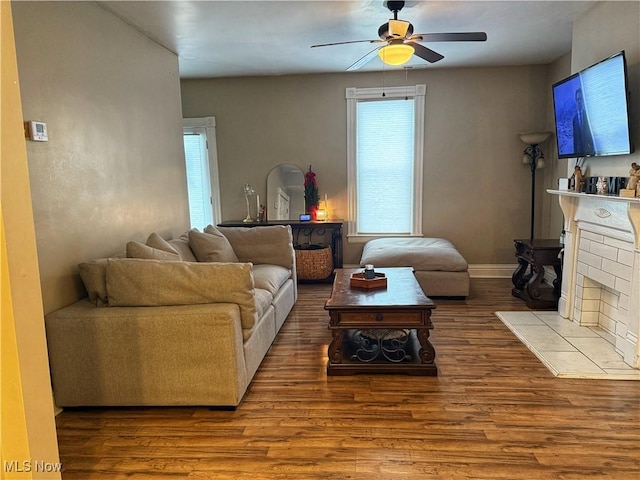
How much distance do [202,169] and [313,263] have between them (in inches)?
83.5

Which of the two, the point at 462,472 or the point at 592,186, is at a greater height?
the point at 592,186

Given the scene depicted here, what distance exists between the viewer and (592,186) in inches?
139

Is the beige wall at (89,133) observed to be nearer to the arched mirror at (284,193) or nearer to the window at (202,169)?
the window at (202,169)

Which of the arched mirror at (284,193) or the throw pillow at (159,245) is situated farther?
the arched mirror at (284,193)

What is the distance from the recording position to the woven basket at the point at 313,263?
5.32 meters

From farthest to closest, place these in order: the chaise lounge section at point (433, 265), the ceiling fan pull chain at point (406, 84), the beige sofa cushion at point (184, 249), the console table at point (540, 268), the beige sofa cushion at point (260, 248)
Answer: the ceiling fan pull chain at point (406, 84)
the chaise lounge section at point (433, 265)
the beige sofa cushion at point (260, 248)
the console table at point (540, 268)
the beige sofa cushion at point (184, 249)

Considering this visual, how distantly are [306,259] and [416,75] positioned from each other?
272cm

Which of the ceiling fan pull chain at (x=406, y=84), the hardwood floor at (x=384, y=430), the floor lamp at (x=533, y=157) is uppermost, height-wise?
the ceiling fan pull chain at (x=406, y=84)

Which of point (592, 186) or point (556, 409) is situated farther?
point (592, 186)

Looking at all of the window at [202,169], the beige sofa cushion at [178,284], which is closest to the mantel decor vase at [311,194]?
the window at [202,169]

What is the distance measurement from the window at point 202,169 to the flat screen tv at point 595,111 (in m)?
4.17

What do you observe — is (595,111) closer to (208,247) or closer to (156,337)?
(208,247)

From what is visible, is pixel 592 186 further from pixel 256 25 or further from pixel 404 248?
pixel 256 25

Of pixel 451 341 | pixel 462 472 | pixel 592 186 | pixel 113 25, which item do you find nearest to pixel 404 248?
pixel 451 341
